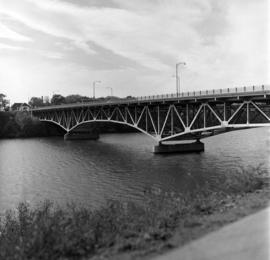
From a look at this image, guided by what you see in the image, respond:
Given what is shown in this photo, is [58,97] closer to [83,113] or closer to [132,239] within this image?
[83,113]

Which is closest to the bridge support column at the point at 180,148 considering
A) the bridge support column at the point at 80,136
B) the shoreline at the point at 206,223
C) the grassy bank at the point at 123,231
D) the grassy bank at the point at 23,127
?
the shoreline at the point at 206,223

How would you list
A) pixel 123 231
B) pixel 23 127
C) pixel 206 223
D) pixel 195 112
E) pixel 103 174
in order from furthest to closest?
pixel 23 127, pixel 195 112, pixel 103 174, pixel 123 231, pixel 206 223

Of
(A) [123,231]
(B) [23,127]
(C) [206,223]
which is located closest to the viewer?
(C) [206,223]

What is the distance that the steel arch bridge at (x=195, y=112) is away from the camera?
126ft

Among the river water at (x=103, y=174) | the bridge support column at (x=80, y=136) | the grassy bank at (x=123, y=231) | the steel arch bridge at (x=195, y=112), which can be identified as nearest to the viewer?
the grassy bank at (x=123, y=231)

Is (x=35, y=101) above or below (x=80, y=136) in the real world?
above

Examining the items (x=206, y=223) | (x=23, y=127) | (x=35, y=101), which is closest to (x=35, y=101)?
(x=35, y=101)

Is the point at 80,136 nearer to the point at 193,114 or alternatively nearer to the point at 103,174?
the point at 193,114

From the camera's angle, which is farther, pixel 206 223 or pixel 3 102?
pixel 3 102

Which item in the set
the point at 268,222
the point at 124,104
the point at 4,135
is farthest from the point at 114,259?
the point at 4,135

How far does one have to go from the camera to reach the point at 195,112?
4869 cm

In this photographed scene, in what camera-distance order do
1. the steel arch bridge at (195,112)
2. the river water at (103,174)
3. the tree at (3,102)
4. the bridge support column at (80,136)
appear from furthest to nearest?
the tree at (3,102)
the bridge support column at (80,136)
the steel arch bridge at (195,112)
the river water at (103,174)

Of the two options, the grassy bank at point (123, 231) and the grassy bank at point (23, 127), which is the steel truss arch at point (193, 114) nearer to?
the grassy bank at point (123, 231)

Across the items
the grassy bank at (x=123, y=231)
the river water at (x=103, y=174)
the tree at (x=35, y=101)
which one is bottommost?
the river water at (x=103, y=174)
